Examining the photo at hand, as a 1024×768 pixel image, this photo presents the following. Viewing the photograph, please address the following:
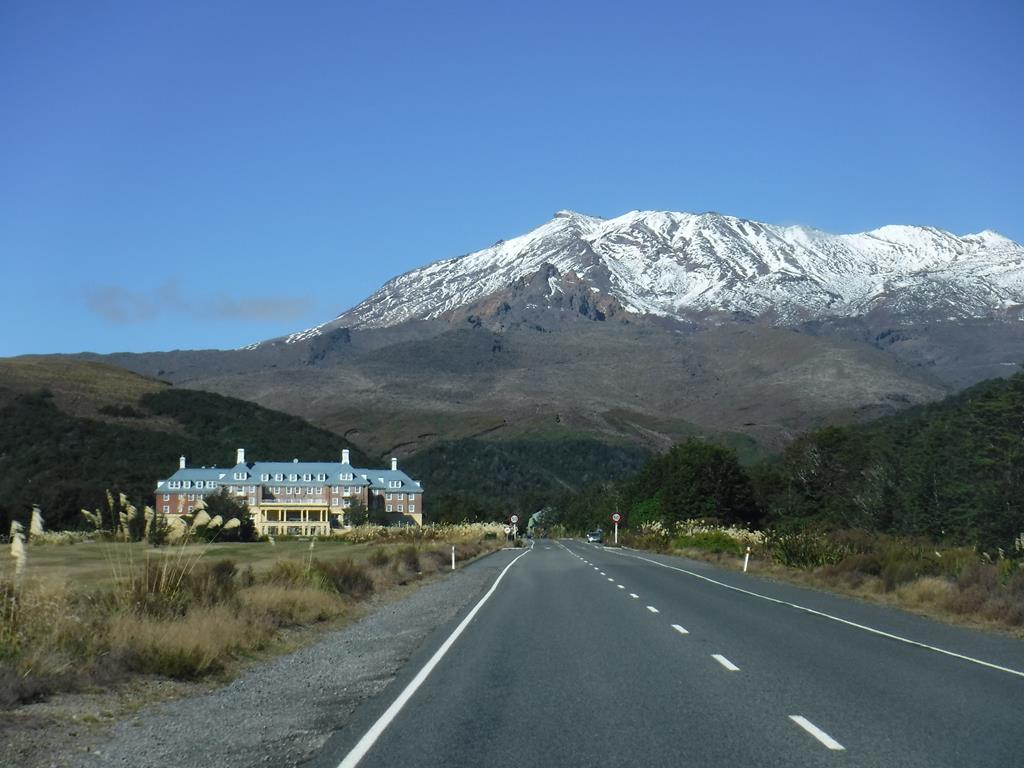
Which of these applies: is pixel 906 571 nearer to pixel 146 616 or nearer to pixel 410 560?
pixel 410 560

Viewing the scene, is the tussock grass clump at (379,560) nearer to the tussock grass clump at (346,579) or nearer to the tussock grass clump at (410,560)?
the tussock grass clump at (410,560)

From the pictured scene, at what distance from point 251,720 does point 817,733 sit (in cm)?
514

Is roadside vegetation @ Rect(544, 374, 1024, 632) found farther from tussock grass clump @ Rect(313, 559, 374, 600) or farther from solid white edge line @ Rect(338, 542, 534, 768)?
tussock grass clump @ Rect(313, 559, 374, 600)

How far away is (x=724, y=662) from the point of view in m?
14.9

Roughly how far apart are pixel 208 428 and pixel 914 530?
10890 cm

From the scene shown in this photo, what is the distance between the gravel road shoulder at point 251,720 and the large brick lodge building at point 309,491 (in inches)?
3902

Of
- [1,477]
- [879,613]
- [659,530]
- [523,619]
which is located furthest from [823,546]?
[1,477]

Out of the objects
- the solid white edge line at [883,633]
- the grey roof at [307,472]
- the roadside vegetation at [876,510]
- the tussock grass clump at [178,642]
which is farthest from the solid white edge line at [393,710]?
the grey roof at [307,472]

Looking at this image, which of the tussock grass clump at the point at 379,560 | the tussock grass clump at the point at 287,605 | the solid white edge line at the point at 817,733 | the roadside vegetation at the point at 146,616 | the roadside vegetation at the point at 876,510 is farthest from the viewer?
the tussock grass clump at the point at 379,560

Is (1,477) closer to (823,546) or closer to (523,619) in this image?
(823,546)

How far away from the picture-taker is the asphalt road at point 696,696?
367 inches

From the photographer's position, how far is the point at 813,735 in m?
9.99

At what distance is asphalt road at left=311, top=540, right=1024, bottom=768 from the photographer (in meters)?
9.33

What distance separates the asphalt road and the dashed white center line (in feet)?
0.09
